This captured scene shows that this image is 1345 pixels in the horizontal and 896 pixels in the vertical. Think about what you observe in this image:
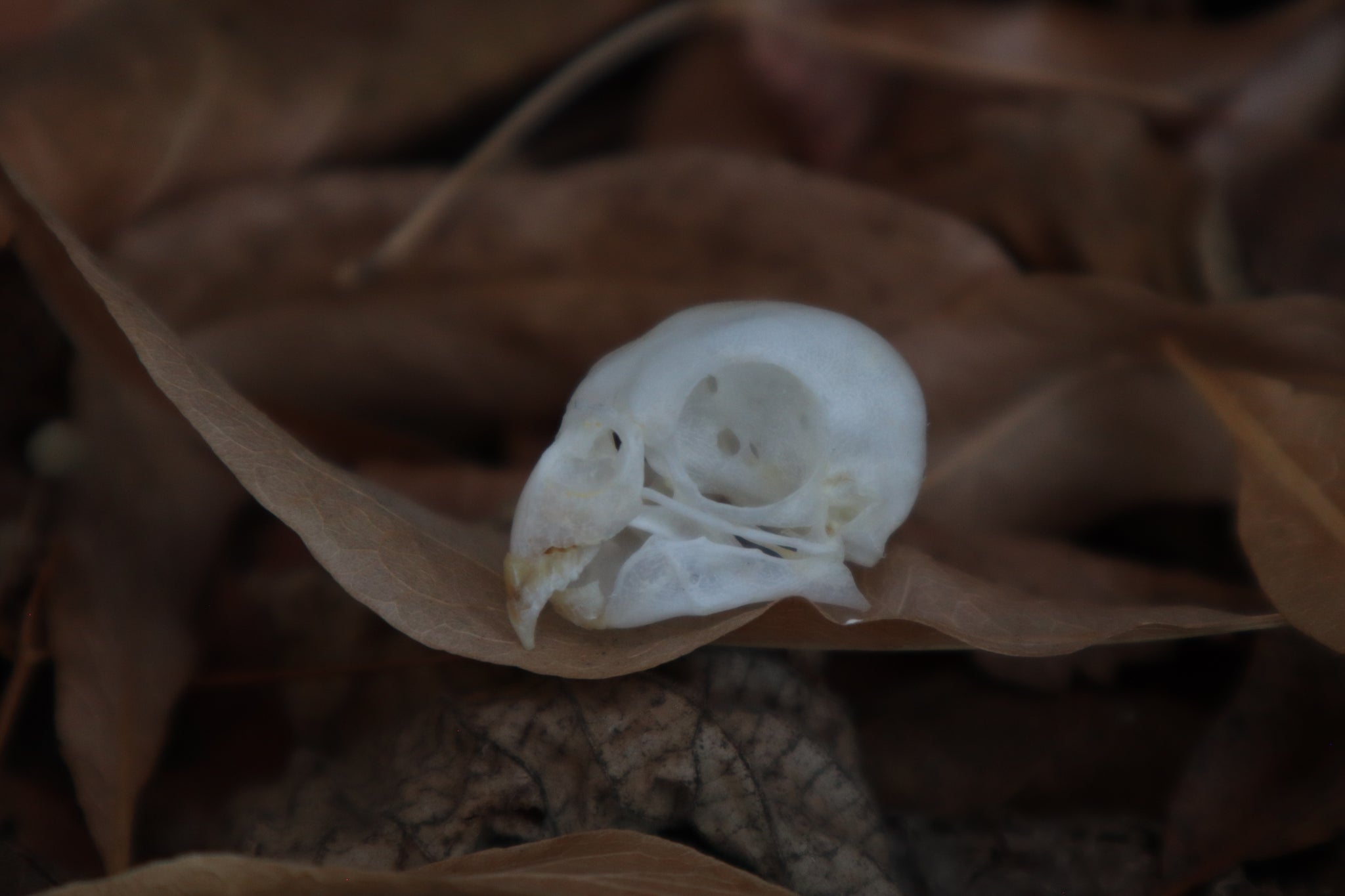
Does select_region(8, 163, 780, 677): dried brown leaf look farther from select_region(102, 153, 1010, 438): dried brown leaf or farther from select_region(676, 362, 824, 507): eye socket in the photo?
select_region(102, 153, 1010, 438): dried brown leaf

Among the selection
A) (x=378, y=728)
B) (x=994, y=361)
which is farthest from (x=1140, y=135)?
(x=378, y=728)

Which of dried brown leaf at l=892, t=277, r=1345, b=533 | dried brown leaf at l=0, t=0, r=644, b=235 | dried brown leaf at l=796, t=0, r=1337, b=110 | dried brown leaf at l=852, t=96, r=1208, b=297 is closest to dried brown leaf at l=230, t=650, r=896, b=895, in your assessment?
dried brown leaf at l=892, t=277, r=1345, b=533

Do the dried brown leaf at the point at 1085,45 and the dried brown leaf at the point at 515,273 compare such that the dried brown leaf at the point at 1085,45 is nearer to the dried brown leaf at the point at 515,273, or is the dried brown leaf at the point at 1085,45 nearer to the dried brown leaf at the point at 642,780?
the dried brown leaf at the point at 515,273

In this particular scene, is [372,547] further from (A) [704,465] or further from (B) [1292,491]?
(B) [1292,491]

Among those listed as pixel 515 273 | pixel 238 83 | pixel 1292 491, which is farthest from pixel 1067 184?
pixel 238 83

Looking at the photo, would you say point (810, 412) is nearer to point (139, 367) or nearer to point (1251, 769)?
point (1251, 769)

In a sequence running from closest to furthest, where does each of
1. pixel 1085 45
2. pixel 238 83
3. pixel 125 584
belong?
pixel 125 584 < pixel 238 83 < pixel 1085 45
